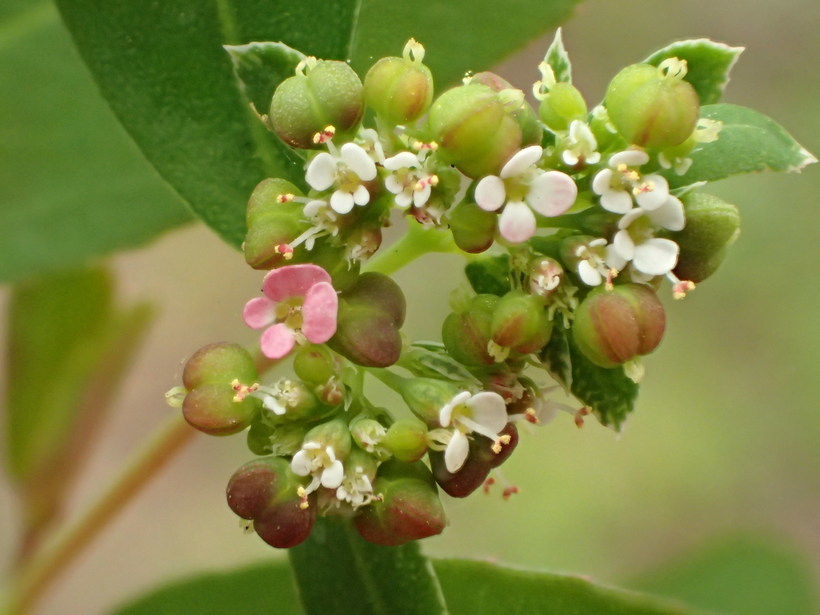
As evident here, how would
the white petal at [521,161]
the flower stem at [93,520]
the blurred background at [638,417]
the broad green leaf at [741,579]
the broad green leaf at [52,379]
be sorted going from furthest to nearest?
the blurred background at [638,417]
the broad green leaf at [741,579]
the broad green leaf at [52,379]
the flower stem at [93,520]
the white petal at [521,161]

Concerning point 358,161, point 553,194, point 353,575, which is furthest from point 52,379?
point 553,194

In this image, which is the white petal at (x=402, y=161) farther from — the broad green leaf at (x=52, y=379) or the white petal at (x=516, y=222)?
the broad green leaf at (x=52, y=379)

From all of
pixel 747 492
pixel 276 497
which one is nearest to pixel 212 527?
pixel 747 492

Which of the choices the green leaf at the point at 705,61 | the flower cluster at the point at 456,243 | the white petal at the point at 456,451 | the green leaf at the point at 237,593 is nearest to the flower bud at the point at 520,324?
the flower cluster at the point at 456,243

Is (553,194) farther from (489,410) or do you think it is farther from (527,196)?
(489,410)

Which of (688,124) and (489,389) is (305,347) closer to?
(489,389)

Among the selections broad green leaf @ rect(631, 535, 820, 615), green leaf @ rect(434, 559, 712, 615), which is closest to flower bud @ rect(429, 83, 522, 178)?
green leaf @ rect(434, 559, 712, 615)
